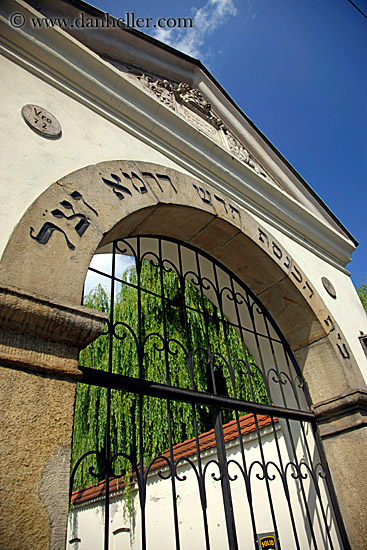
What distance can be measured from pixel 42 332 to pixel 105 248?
5.49 ft

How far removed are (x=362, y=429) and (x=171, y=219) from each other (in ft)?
7.56

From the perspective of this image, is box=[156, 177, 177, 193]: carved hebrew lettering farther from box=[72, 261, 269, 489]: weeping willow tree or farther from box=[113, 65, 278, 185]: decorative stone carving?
→ box=[72, 261, 269, 489]: weeping willow tree

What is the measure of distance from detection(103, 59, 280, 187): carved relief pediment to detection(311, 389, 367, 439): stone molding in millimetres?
2387

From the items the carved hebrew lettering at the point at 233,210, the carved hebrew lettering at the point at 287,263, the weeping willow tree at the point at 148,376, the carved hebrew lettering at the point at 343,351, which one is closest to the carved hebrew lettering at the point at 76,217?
the carved hebrew lettering at the point at 233,210

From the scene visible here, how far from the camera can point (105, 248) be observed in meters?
3.34

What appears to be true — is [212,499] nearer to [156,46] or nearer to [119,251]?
[119,251]

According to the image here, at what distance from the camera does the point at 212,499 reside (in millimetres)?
6070

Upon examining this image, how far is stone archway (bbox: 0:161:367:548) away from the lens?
1.69 meters

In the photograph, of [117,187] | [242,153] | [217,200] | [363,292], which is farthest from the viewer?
[363,292]

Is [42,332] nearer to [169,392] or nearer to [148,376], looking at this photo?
[169,392]

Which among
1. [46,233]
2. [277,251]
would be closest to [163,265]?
[277,251]

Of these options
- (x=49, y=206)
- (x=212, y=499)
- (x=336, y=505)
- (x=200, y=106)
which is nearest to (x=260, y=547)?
(x=336, y=505)

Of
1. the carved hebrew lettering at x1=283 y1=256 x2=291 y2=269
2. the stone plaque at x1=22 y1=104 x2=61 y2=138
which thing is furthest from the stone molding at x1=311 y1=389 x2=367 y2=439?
the stone plaque at x1=22 y1=104 x2=61 y2=138

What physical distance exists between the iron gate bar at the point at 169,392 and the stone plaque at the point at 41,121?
1.46 meters
